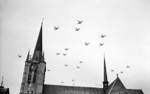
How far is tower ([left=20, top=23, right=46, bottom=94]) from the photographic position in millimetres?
41566

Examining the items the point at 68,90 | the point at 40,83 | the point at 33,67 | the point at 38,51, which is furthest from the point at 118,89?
the point at 38,51

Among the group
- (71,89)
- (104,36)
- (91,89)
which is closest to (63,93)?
(71,89)

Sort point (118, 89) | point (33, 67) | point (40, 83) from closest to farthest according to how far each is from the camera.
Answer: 1. point (118, 89)
2. point (40, 83)
3. point (33, 67)

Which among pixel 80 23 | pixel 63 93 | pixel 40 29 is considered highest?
pixel 40 29

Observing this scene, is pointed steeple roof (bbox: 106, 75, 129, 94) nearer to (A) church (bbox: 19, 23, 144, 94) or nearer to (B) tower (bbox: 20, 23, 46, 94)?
(A) church (bbox: 19, 23, 144, 94)

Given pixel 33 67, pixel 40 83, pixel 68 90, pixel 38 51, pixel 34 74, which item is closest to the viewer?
pixel 40 83

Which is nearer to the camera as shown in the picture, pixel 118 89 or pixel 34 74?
pixel 118 89

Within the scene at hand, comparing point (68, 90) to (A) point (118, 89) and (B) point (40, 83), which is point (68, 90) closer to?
(B) point (40, 83)

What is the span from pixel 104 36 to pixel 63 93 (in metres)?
23.2

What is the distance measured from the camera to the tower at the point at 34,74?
4157cm

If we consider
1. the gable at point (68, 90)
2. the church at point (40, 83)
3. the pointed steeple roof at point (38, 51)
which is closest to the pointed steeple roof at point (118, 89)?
the church at point (40, 83)

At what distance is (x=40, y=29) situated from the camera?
5088 centimetres

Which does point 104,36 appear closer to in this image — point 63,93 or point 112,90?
point 112,90

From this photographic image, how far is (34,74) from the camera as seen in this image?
43.2 meters
